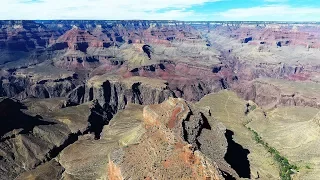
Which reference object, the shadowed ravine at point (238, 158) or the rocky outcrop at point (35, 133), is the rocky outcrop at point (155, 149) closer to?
the shadowed ravine at point (238, 158)

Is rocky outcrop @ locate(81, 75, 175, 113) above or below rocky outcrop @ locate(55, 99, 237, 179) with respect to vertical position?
below

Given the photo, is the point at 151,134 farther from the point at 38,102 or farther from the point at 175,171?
the point at 38,102

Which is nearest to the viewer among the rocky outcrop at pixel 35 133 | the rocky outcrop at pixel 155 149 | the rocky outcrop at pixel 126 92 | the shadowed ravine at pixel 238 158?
the rocky outcrop at pixel 155 149

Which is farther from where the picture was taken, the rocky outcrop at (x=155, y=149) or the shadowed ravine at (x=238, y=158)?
the shadowed ravine at (x=238, y=158)

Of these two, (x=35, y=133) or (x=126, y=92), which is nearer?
(x=35, y=133)

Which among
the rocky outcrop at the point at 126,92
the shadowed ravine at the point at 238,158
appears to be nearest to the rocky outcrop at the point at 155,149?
the shadowed ravine at the point at 238,158

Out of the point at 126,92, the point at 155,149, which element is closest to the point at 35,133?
the point at 155,149

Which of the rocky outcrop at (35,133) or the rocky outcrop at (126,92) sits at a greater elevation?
the rocky outcrop at (35,133)

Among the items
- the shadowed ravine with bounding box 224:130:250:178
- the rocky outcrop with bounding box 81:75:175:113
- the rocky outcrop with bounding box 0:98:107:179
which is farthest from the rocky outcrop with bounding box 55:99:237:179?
the rocky outcrop with bounding box 81:75:175:113

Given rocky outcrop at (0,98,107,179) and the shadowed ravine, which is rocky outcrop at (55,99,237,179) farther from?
rocky outcrop at (0,98,107,179)

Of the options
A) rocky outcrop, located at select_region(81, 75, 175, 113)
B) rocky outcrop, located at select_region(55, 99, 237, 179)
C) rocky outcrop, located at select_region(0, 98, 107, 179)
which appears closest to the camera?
rocky outcrop, located at select_region(55, 99, 237, 179)

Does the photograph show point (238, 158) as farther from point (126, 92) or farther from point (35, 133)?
point (126, 92)

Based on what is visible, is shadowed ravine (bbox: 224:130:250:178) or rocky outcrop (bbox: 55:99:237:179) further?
shadowed ravine (bbox: 224:130:250:178)
